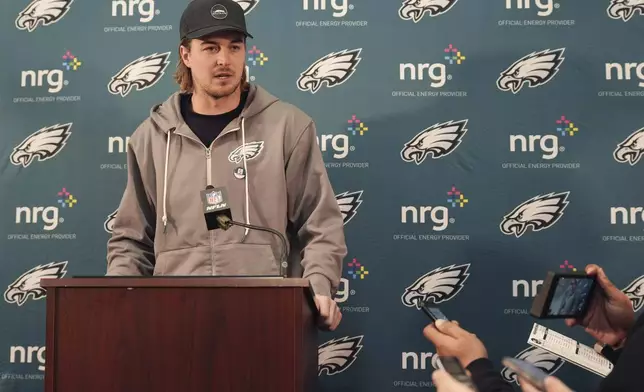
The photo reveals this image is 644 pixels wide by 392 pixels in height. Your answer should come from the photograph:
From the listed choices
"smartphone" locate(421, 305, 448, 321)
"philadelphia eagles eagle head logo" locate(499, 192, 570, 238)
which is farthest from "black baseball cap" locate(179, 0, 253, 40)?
"philadelphia eagles eagle head logo" locate(499, 192, 570, 238)

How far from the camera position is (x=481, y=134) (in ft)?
9.84

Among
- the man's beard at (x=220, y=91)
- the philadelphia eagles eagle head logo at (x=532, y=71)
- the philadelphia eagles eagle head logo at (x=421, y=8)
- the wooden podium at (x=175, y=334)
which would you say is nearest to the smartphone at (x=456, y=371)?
the wooden podium at (x=175, y=334)

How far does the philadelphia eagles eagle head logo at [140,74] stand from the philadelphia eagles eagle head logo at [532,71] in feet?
5.29

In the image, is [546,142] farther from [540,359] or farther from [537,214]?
[540,359]

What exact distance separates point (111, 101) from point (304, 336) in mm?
2043

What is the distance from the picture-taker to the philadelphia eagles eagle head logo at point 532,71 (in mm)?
3008

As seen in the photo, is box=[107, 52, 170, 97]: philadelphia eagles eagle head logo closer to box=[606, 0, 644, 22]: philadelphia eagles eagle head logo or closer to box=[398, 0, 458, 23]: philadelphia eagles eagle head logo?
box=[398, 0, 458, 23]: philadelphia eagles eagle head logo

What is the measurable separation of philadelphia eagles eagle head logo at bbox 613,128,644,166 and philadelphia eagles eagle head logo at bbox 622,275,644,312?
1.73 ft

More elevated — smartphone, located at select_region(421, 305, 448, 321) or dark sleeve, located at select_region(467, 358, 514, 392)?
smartphone, located at select_region(421, 305, 448, 321)

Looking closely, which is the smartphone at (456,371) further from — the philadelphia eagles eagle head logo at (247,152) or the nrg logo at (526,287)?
the nrg logo at (526,287)

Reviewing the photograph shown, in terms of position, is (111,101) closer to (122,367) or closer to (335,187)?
(335,187)

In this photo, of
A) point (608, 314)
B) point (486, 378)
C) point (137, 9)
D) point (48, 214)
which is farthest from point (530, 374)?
point (137, 9)

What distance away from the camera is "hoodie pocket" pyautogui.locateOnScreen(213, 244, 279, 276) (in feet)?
7.05

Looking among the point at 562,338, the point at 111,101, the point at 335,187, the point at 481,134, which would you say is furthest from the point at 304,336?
the point at 111,101
